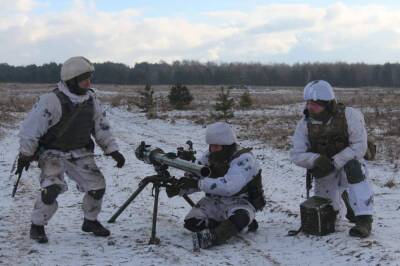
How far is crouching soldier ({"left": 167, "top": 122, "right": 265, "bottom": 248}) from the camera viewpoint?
6395 millimetres

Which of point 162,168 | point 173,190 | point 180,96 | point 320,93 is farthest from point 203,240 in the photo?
point 180,96

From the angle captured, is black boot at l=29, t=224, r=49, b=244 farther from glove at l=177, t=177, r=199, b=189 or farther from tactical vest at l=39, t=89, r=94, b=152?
glove at l=177, t=177, r=199, b=189

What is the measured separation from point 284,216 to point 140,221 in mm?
1931

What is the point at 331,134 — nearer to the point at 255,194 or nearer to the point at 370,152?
the point at 370,152

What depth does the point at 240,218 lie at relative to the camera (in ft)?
20.9

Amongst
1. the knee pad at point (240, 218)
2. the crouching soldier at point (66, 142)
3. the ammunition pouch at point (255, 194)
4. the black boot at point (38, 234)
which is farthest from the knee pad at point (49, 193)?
the ammunition pouch at point (255, 194)

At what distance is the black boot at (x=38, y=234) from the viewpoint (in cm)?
626

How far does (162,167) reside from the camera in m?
6.80

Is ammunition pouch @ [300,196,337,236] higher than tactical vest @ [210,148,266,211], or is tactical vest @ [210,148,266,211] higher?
tactical vest @ [210,148,266,211]

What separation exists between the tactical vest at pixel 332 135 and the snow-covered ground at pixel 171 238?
926 millimetres

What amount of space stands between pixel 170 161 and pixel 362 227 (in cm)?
220

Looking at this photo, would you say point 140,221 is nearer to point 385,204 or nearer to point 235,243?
point 235,243

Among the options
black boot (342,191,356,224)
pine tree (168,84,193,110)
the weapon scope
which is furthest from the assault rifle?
pine tree (168,84,193,110)

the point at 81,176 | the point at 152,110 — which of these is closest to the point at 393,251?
the point at 81,176
